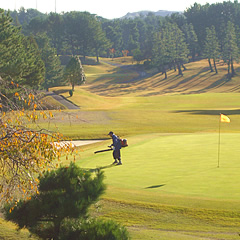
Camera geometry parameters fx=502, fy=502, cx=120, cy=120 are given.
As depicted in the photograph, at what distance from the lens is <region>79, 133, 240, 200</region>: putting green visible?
1848 centimetres

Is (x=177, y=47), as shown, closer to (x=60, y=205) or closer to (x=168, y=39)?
(x=168, y=39)

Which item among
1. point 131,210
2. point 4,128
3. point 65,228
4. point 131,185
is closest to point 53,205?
point 65,228

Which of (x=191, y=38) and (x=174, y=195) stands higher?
(x=191, y=38)

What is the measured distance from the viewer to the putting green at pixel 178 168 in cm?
1848

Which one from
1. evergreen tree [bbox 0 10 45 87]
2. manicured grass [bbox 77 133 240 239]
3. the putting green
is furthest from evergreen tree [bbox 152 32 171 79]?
manicured grass [bbox 77 133 240 239]

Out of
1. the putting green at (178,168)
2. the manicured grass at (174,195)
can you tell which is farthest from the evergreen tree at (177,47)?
the manicured grass at (174,195)

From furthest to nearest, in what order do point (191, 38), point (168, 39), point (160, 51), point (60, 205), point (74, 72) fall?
point (191, 38), point (160, 51), point (168, 39), point (74, 72), point (60, 205)

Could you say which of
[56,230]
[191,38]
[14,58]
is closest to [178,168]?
[56,230]

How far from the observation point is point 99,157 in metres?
27.7

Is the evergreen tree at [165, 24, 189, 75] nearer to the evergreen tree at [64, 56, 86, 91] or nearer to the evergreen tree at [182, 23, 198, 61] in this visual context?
the evergreen tree at [182, 23, 198, 61]

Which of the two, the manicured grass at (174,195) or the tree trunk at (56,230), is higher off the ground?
the tree trunk at (56,230)

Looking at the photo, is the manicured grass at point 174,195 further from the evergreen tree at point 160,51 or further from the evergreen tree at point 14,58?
the evergreen tree at point 160,51

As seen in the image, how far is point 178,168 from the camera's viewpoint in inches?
885

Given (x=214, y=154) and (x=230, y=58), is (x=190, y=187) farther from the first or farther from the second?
(x=230, y=58)
